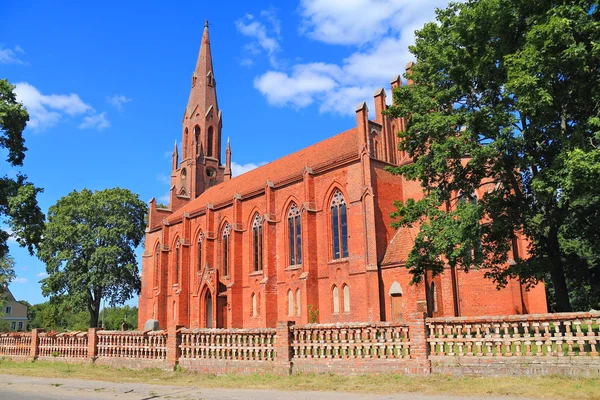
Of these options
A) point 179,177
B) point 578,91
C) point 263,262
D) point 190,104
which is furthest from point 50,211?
point 578,91

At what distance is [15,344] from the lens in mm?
22953

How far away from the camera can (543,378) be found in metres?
10.7

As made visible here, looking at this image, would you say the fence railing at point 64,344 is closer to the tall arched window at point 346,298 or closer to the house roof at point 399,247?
the tall arched window at point 346,298

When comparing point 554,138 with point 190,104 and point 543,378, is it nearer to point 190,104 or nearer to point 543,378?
point 543,378

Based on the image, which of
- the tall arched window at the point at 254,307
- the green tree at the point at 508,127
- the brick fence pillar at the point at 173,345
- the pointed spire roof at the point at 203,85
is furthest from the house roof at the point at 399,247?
the pointed spire roof at the point at 203,85

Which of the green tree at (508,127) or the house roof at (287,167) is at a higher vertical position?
the house roof at (287,167)

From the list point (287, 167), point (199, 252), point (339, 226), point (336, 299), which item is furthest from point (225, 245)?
point (336, 299)

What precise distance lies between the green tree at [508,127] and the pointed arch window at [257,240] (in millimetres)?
16031

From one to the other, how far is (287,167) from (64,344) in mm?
18999

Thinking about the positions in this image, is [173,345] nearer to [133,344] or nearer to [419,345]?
[133,344]

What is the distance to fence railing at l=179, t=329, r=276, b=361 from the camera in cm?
1481

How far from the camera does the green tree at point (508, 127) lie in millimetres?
13719

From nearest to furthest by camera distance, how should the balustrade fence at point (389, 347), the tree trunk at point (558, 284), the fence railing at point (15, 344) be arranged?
the balustrade fence at point (389, 347), the tree trunk at point (558, 284), the fence railing at point (15, 344)

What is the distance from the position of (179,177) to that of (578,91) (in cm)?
4217
